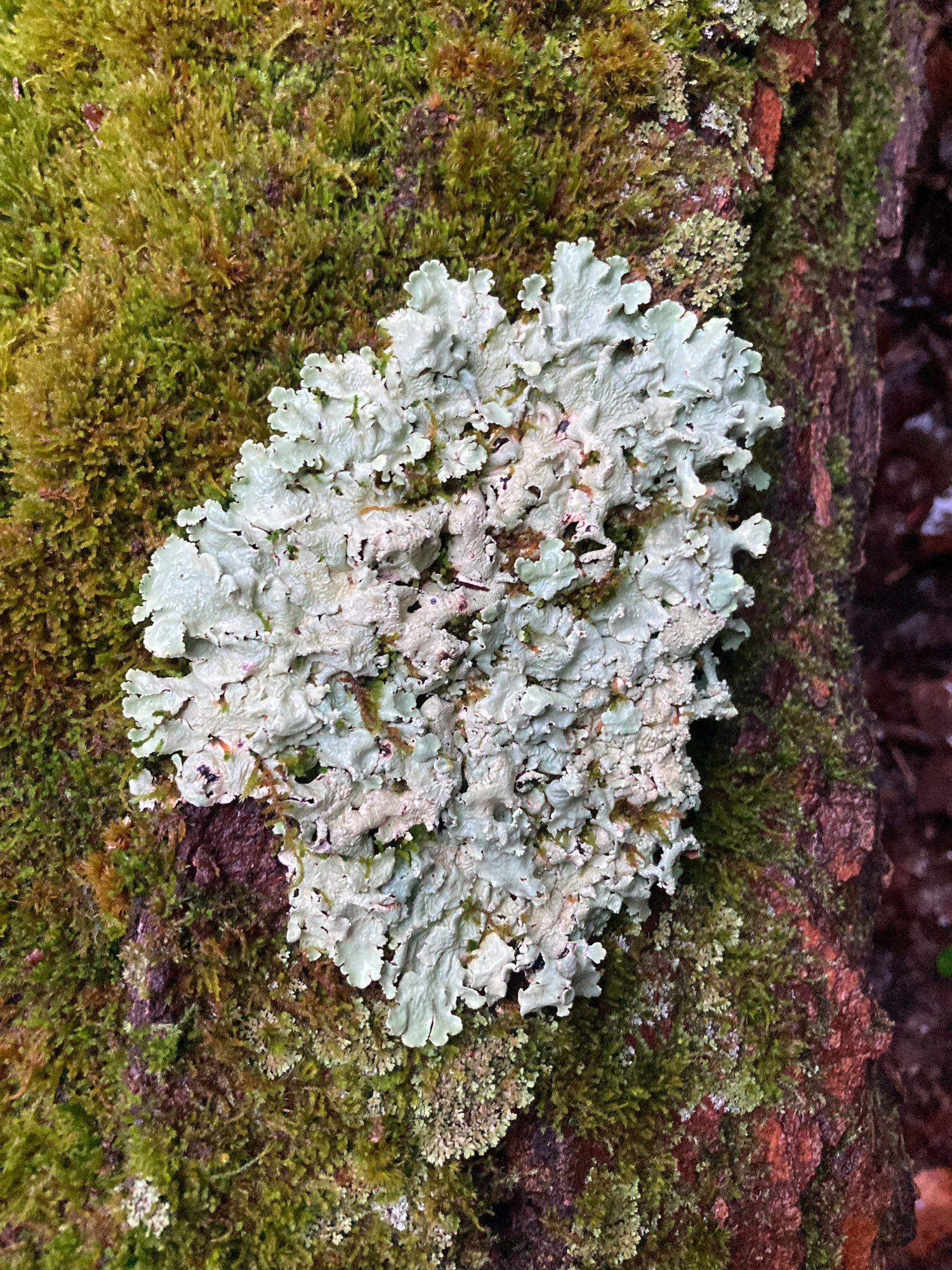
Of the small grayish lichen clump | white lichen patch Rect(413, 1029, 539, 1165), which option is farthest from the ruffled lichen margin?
the small grayish lichen clump

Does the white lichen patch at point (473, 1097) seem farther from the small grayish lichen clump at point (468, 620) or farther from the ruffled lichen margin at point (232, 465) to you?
the small grayish lichen clump at point (468, 620)

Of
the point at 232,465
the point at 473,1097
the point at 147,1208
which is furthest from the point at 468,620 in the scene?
the point at 147,1208

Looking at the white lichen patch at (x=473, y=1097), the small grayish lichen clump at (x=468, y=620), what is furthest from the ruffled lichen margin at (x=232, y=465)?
the small grayish lichen clump at (x=468, y=620)

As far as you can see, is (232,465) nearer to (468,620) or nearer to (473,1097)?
(468,620)

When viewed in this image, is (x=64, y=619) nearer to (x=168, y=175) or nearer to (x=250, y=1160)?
(x=168, y=175)

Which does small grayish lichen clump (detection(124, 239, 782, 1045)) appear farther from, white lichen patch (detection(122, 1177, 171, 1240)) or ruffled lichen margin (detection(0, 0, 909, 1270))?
white lichen patch (detection(122, 1177, 171, 1240))

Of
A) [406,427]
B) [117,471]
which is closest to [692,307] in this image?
[406,427]
